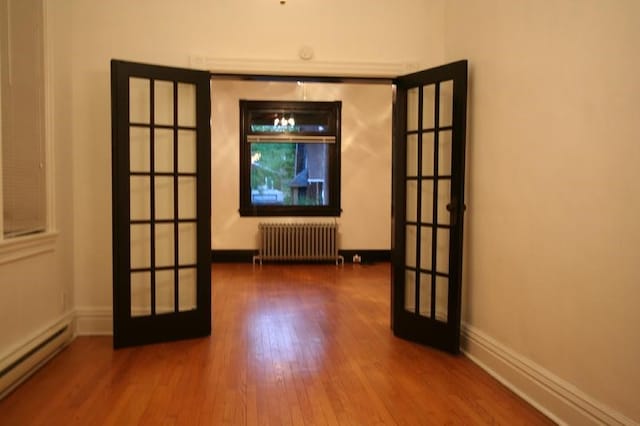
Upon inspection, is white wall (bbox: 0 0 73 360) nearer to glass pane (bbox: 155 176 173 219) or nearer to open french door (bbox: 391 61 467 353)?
glass pane (bbox: 155 176 173 219)

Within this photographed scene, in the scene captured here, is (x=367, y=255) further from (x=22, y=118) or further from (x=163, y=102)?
(x=22, y=118)

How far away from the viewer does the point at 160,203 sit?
11.7 feet

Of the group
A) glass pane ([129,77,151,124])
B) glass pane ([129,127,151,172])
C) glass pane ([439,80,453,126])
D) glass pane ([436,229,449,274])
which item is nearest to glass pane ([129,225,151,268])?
glass pane ([129,127,151,172])

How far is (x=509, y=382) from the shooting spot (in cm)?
276

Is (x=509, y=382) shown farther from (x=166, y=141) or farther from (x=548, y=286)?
(x=166, y=141)

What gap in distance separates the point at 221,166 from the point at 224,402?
18.5 feet

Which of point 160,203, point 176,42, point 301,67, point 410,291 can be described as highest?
point 176,42

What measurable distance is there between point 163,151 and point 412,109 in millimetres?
2055

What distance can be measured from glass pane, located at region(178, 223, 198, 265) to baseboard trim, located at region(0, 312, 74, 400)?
98cm

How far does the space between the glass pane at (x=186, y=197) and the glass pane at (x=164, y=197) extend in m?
0.07

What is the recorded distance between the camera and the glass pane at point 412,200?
3668 mm

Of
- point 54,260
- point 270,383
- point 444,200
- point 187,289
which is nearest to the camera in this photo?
point 270,383

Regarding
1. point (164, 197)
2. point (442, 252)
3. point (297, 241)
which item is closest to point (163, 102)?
point (164, 197)

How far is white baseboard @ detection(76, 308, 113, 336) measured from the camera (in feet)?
12.0
